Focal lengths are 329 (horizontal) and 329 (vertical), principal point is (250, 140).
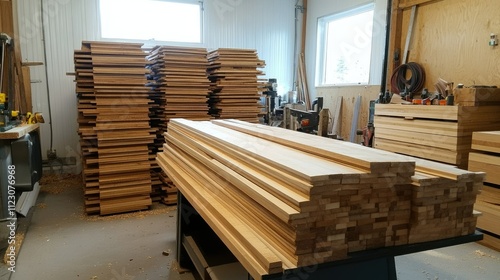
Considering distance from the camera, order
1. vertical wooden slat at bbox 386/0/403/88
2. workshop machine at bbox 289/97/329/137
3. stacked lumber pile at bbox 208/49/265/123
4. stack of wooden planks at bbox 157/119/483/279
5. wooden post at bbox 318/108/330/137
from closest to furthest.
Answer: stack of wooden planks at bbox 157/119/483/279, wooden post at bbox 318/108/330/137, workshop machine at bbox 289/97/329/137, stacked lumber pile at bbox 208/49/265/123, vertical wooden slat at bbox 386/0/403/88

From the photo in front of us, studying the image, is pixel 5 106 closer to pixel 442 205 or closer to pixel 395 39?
pixel 442 205

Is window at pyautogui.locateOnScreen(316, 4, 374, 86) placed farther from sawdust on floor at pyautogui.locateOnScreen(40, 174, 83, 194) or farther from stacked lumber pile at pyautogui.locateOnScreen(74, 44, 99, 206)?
sawdust on floor at pyautogui.locateOnScreen(40, 174, 83, 194)

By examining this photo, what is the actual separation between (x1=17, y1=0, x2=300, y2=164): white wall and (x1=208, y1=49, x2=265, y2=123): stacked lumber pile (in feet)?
5.21

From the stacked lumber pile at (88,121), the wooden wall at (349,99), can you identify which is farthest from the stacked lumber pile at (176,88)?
the wooden wall at (349,99)

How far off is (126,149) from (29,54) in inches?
95.0

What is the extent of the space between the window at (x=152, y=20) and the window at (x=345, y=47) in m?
2.24

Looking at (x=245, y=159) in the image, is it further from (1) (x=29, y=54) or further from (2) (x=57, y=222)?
(1) (x=29, y=54)

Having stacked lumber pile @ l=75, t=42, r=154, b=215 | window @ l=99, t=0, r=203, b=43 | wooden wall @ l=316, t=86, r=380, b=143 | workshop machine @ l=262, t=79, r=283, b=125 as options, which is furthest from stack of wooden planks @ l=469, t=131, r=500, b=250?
window @ l=99, t=0, r=203, b=43

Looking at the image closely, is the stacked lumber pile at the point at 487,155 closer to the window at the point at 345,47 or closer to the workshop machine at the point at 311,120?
the workshop machine at the point at 311,120

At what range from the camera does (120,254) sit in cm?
276

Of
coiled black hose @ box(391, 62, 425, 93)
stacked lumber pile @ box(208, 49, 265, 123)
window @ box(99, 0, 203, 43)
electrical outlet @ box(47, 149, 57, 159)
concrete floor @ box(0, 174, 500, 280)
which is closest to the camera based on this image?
concrete floor @ box(0, 174, 500, 280)

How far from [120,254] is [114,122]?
1.45m

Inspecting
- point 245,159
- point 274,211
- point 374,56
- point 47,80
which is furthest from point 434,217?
point 47,80

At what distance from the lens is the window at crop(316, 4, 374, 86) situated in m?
5.18
